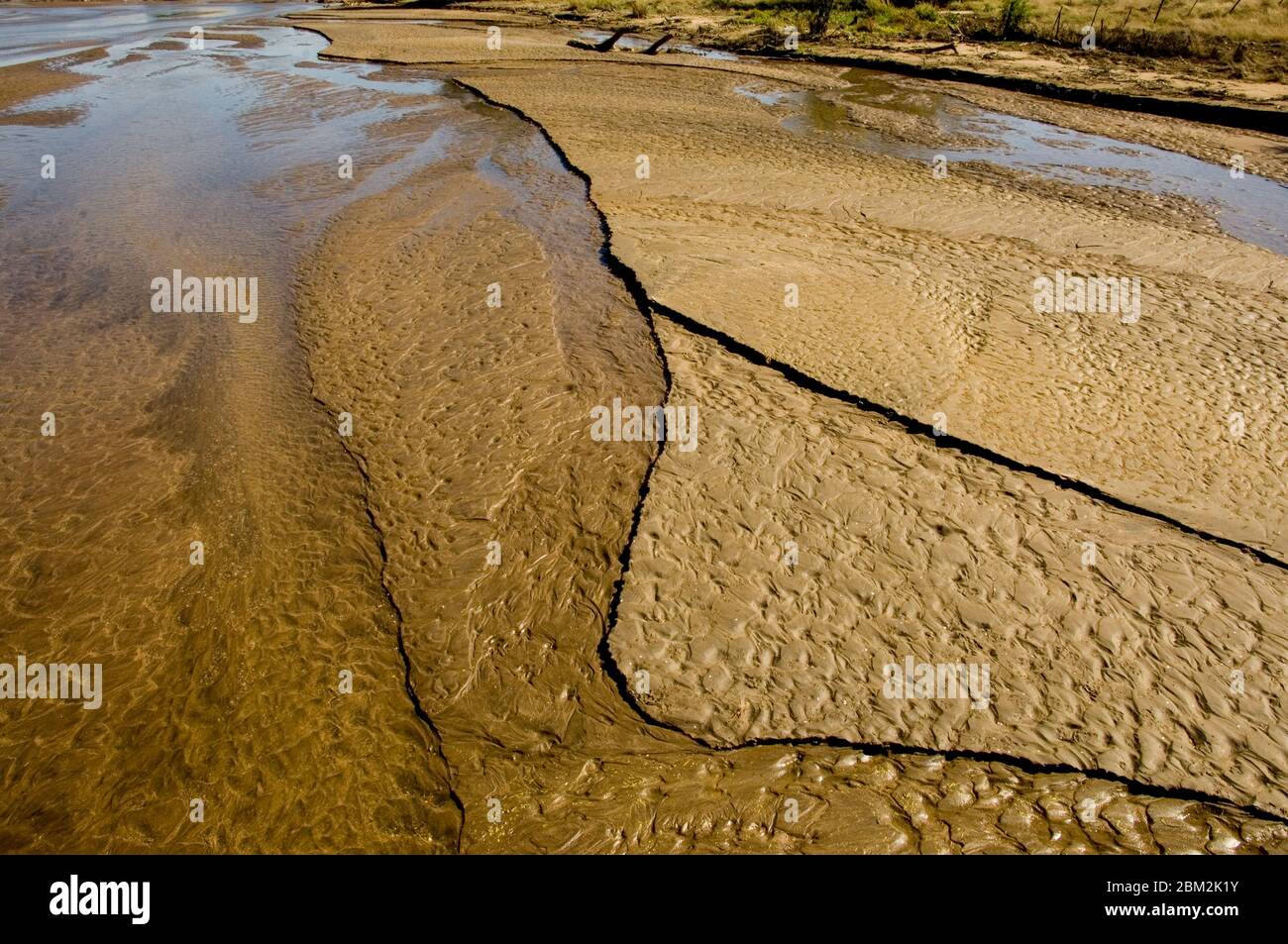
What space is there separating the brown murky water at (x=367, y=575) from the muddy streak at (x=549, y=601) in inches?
0.6

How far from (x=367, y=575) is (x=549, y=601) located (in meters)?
0.94

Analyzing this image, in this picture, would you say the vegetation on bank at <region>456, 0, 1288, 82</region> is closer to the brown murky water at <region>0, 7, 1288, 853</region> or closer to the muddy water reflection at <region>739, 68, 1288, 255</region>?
the muddy water reflection at <region>739, 68, 1288, 255</region>

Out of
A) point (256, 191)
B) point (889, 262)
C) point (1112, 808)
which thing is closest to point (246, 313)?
point (256, 191)

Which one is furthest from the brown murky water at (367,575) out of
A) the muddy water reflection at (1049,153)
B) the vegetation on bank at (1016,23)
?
the vegetation on bank at (1016,23)

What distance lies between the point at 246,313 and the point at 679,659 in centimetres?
483

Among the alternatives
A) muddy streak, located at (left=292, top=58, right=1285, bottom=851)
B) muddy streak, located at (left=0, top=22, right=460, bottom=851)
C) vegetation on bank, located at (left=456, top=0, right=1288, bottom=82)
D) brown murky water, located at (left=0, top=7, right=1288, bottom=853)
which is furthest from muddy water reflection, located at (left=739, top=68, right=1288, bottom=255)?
muddy streak, located at (left=0, top=22, right=460, bottom=851)

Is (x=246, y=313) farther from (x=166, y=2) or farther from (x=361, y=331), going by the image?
(x=166, y=2)

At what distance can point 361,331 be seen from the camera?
18.8ft

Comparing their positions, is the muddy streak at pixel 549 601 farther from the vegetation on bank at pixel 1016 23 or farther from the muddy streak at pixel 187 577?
the vegetation on bank at pixel 1016 23

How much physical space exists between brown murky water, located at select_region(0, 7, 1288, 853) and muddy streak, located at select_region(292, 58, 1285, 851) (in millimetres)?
14

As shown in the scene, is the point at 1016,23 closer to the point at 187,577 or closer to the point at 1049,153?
the point at 1049,153

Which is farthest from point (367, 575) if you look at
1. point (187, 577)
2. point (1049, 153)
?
point (1049, 153)

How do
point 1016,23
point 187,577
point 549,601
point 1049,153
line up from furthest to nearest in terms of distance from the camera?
point 1016,23, point 1049,153, point 187,577, point 549,601

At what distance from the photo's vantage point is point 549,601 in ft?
11.9
